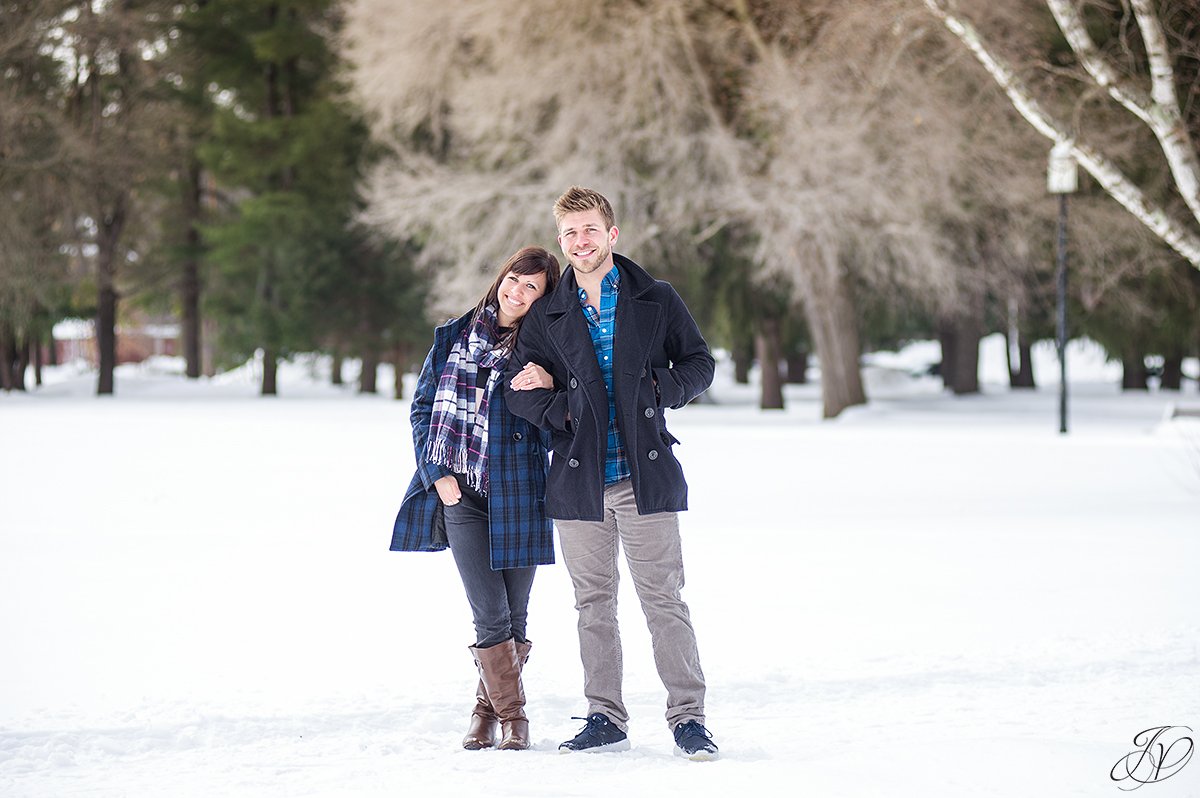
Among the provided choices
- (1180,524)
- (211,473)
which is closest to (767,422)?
(211,473)

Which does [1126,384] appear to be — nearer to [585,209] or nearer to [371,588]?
[371,588]

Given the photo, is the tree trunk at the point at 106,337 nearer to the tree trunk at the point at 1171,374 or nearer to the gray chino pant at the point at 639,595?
the tree trunk at the point at 1171,374

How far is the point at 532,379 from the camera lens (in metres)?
4.61

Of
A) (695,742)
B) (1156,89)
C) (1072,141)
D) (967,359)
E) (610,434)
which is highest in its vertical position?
(1156,89)

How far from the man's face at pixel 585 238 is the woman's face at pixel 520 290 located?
1.01 ft

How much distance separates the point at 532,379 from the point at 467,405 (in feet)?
1.48

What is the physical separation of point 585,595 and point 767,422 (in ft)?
68.9

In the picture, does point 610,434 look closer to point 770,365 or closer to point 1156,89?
point 1156,89

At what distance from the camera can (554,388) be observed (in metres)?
4.70

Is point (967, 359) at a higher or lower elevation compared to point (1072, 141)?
lower

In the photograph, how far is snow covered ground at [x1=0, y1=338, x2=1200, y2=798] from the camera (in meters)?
4.46

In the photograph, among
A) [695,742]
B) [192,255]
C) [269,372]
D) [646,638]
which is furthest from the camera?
[192,255]

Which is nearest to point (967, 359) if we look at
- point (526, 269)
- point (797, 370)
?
point (797, 370)

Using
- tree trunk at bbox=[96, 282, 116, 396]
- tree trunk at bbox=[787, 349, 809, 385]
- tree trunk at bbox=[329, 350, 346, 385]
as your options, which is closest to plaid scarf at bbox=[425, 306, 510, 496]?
tree trunk at bbox=[96, 282, 116, 396]
